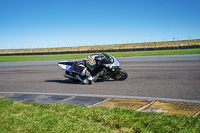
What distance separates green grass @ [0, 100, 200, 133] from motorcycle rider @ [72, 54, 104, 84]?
13.1 feet

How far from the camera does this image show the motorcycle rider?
8.76 meters

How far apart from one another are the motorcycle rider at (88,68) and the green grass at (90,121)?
399 centimetres

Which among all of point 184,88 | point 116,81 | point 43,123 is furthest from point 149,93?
point 43,123

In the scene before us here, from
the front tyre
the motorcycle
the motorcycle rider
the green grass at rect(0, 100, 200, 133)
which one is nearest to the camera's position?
the green grass at rect(0, 100, 200, 133)

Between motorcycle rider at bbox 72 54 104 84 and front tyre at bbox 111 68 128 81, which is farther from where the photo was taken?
front tyre at bbox 111 68 128 81

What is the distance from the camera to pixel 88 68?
8891 mm

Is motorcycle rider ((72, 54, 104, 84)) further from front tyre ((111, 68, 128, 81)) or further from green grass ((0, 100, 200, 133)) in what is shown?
green grass ((0, 100, 200, 133))

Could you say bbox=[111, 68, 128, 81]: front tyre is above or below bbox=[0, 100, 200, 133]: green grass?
above

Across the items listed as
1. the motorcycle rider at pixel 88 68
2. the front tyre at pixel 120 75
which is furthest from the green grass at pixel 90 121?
the front tyre at pixel 120 75

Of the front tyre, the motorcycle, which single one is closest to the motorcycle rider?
the motorcycle

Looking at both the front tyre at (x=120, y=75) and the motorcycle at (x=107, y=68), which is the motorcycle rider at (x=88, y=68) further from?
the front tyre at (x=120, y=75)

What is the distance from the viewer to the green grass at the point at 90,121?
351 cm

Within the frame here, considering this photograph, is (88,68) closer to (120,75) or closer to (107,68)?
(107,68)

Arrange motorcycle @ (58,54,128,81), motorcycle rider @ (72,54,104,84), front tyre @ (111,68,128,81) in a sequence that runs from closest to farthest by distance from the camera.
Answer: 1. motorcycle @ (58,54,128,81)
2. motorcycle rider @ (72,54,104,84)
3. front tyre @ (111,68,128,81)
